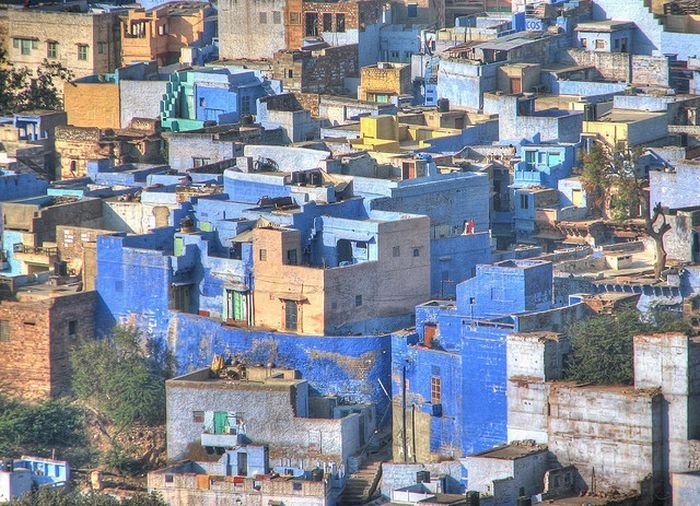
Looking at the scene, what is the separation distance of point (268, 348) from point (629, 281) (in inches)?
273

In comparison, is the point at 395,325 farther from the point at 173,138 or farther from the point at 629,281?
the point at 173,138

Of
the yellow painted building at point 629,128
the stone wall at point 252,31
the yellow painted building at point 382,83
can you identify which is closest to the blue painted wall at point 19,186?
the yellow painted building at point 382,83

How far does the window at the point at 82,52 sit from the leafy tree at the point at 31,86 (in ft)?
A: 1.79

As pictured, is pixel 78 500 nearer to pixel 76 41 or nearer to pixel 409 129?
pixel 409 129

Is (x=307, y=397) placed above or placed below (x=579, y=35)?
below

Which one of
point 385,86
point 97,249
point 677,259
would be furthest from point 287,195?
point 385,86

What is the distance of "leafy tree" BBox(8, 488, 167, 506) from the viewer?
5141 centimetres

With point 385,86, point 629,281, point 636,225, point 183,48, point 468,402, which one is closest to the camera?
point 468,402

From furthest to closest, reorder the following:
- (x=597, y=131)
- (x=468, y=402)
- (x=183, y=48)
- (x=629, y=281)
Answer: (x=183, y=48) → (x=597, y=131) → (x=629, y=281) → (x=468, y=402)

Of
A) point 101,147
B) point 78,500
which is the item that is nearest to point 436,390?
point 78,500

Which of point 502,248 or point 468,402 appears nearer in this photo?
point 468,402

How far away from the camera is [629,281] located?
55.4 m

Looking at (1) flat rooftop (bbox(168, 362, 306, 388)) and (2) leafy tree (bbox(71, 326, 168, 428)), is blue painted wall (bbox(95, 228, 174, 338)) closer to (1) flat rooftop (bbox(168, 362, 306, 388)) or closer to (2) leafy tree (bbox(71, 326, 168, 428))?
(2) leafy tree (bbox(71, 326, 168, 428))

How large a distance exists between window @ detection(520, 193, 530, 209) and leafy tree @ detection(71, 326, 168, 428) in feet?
31.2
